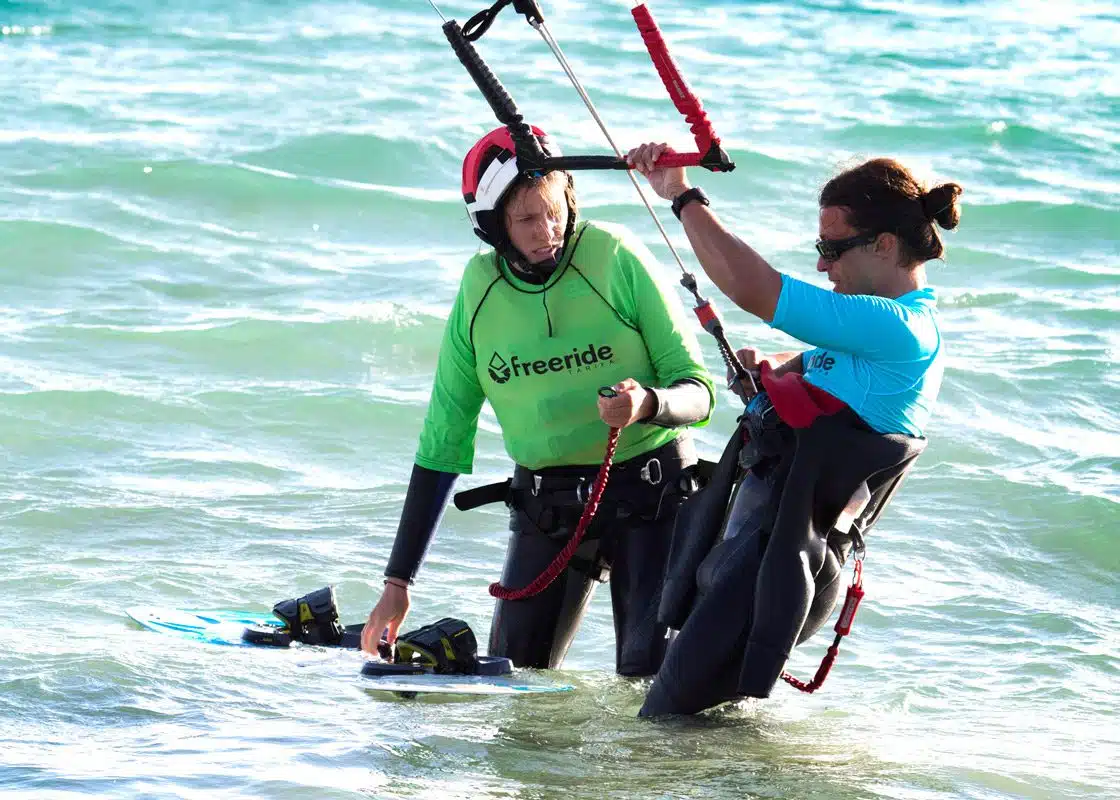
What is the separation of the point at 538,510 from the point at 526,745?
0.70 m

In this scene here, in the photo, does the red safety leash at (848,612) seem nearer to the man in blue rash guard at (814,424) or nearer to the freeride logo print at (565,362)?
the man in blue rash guard at (814,424)

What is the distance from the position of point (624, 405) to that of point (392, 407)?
576cm

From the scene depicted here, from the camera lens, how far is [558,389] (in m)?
4.75

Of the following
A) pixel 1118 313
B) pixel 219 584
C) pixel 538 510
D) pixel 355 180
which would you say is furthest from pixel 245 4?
pixel 538 510

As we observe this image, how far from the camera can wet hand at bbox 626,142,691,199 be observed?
3.87m

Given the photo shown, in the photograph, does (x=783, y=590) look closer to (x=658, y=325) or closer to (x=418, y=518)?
(x=658, y=325)

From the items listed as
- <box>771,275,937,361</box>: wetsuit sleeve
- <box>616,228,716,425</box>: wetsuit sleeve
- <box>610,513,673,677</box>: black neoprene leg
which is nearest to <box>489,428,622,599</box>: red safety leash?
<box>610,513,673,677</box>: black neoprene leg

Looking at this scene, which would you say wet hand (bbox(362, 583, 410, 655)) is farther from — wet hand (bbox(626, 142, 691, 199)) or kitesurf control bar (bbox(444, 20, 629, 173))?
wet hand (bbox(626, 142, 691, 199))

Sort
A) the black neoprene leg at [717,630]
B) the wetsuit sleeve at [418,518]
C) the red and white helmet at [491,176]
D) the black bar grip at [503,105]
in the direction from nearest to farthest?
Result: 1. the black neoprene leg at [717,630]
2. the black bar grip at [503,105]
3. the red and white helmet at [491,176]
4. the wetsuit sleeve at [418,518]

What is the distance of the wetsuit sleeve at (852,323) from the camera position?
376 cm

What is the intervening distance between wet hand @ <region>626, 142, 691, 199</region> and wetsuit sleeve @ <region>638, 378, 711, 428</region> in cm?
72

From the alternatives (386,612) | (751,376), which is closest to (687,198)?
(751,376)

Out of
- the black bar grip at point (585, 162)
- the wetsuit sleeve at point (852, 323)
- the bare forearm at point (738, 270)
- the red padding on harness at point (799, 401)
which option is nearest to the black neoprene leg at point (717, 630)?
the red padding on harness at point (799, 401)

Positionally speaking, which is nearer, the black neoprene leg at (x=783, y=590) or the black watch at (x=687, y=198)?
A: the black watch at (x=687, y=198)
